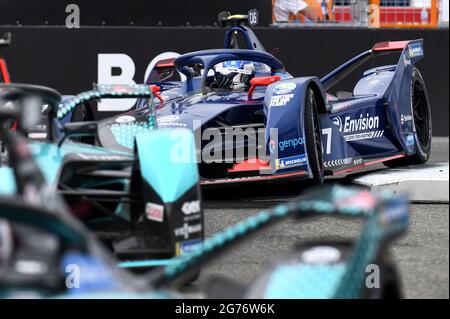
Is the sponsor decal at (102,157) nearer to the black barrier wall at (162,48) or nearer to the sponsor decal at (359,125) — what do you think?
the sponsor decal at (359,125)

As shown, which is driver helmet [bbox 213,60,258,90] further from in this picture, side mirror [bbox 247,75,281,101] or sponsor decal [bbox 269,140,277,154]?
sponsor decal [bbox 269,140,277,154]

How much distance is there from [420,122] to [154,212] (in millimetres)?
5466

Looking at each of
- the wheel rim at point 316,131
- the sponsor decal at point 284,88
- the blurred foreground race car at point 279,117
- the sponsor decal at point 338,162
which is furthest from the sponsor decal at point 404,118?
the sponsor decal at point 284,88

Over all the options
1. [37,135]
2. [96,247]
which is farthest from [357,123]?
[96,247]

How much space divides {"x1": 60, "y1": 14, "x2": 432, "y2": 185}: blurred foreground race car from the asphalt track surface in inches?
14.1

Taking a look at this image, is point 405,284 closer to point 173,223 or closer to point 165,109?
point 173,223

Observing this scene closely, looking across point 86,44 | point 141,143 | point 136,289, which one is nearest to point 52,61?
point 86,44

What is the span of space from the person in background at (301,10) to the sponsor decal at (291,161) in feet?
21.2

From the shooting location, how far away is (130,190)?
6000 mm

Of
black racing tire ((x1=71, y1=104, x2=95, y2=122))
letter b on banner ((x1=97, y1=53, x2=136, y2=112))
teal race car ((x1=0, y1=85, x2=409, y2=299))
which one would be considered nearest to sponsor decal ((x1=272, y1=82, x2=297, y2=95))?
black racing tire ((x1=71, y1=104, x2=95, y2=122))

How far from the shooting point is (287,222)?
7.71 m

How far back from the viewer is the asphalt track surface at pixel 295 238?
5801 mm

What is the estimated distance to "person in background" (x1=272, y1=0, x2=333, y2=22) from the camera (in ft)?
48.8

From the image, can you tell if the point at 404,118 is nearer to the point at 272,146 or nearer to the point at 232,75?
the point at 232,75
